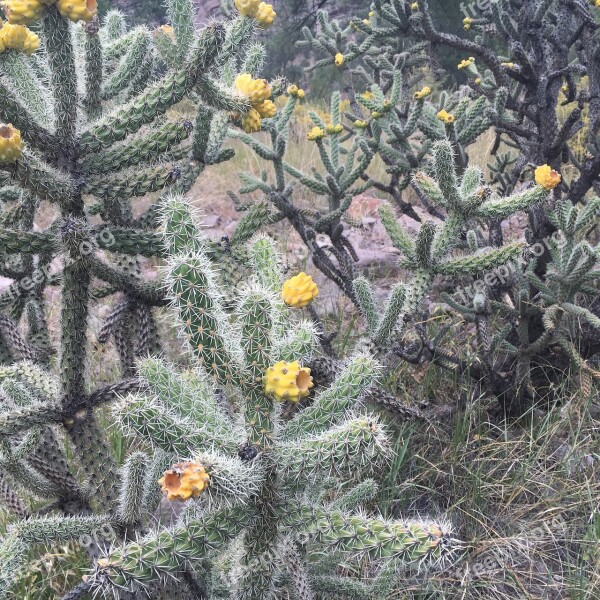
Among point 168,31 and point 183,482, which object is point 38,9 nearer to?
point 168,31

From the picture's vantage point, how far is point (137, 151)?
1650 millimetres

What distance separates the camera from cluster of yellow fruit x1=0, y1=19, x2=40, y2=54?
169cm

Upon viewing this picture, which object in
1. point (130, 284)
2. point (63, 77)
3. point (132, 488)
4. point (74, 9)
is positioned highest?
point (74, 9)

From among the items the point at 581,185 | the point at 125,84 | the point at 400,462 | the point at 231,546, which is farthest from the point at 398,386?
the point at 125,84

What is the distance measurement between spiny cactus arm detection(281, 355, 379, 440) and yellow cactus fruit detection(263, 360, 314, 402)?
13 cm

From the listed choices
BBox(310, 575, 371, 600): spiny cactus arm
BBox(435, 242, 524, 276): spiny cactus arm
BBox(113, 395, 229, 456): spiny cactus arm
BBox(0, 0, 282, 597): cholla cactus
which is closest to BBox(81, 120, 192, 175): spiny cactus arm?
BBox(0, 0, 282, 597): cholla cactus

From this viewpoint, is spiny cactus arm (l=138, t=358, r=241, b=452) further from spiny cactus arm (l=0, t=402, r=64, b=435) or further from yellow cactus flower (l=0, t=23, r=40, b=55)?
yellow cactus flower (l=0, t=23, r=40, b=55)

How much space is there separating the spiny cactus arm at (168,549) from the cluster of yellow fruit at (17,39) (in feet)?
4.38

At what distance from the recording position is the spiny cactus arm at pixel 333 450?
51.9 inches

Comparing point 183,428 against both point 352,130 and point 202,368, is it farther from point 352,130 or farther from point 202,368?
point 352,130

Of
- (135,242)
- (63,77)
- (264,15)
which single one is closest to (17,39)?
(63,77)

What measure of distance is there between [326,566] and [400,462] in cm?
73

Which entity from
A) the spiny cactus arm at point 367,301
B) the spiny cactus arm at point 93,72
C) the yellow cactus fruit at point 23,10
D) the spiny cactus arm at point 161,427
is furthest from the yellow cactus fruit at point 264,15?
the spiny cactus arm at point 161,427

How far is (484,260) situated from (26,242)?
1489 mm
